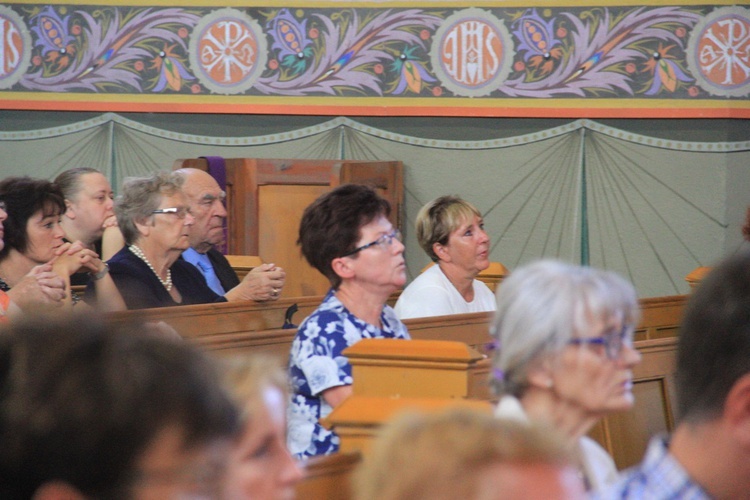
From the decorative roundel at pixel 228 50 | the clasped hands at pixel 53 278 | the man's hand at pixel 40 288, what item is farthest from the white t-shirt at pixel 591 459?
the decorative roundel at pixel 228 50

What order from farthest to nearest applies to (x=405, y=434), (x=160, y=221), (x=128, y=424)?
(x=160, y=221)
(x=405, y=434)
(x=128, y=424)

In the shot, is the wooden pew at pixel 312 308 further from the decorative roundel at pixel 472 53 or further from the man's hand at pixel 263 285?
the decorative roundel at pixel 472 53

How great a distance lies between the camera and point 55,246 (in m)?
4.26

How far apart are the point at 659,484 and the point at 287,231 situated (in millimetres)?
5715

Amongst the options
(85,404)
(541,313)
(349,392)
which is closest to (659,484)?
(541,313)

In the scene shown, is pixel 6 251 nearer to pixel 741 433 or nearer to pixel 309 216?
pixel 309 216

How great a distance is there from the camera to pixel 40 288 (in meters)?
3.78

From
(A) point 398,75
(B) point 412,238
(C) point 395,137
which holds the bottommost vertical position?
(B) point 412,238

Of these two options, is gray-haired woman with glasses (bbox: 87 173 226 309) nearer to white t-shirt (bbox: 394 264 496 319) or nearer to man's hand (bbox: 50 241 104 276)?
man's hand (bbox: 50 241 104 276)

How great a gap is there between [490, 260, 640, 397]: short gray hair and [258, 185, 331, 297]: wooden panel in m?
5.34

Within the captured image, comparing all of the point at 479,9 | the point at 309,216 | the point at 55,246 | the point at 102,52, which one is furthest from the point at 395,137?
the point at 309,216

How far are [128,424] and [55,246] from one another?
361cm

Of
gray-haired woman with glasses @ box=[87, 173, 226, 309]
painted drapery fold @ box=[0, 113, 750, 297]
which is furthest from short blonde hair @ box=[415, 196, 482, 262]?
painted drapery fold @ box=[0, 113, 750, 297]

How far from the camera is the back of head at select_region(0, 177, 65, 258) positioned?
420cm
